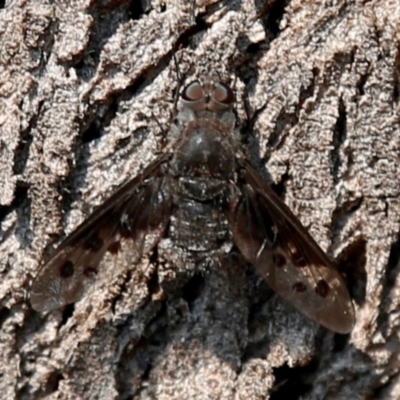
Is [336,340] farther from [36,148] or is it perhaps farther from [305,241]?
[36,148]

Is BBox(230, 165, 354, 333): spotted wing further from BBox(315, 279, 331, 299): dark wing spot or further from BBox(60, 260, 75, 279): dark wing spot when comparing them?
BBox(60, 260, 75, 279): dark wing spot

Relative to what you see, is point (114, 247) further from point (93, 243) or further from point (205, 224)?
point (205, 224)

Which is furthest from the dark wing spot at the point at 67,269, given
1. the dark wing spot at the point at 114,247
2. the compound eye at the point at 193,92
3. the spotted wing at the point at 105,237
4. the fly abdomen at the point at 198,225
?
the compound eye at the point at 193,92

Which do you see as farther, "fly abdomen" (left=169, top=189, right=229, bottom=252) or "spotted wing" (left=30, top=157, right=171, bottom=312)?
"fly abdomen" (left=169, top=189, right=229, bottom=252)

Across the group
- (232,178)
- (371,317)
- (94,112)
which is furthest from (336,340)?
(94,112)

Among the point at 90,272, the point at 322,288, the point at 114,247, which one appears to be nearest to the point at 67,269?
the point at 90,272

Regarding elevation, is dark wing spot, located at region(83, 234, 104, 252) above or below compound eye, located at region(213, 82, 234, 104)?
below

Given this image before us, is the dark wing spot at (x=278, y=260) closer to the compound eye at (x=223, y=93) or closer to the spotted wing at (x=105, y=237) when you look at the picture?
the spotted wing at (x=105, y=237)

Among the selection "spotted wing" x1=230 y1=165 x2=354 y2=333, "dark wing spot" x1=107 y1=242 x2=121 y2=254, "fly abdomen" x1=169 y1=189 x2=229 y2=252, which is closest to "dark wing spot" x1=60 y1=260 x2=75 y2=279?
"dark wing spot" x1=107 y1=242 x2=121 y2=254
